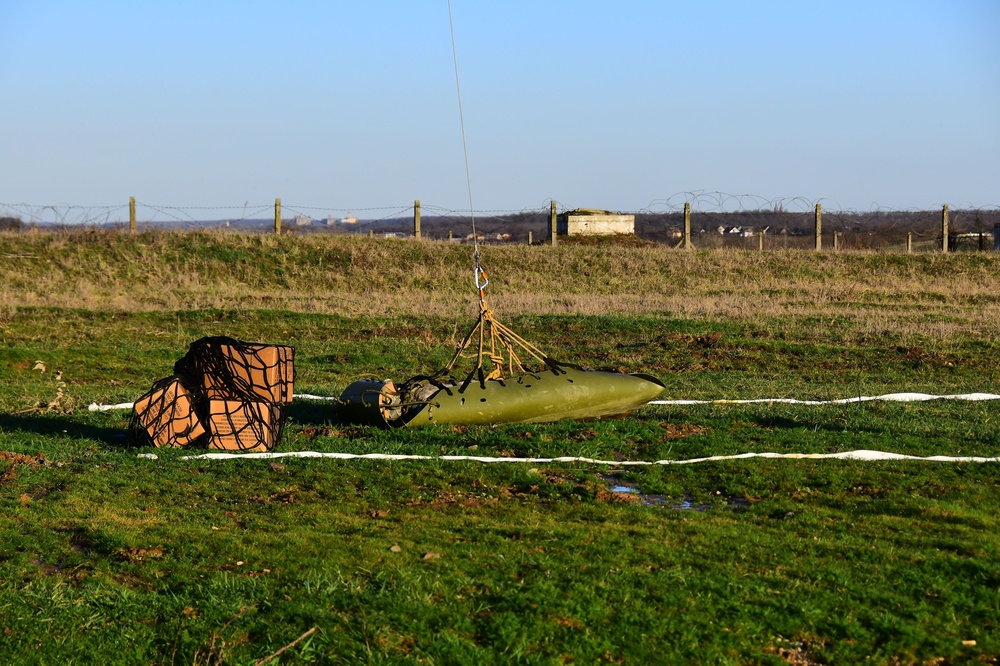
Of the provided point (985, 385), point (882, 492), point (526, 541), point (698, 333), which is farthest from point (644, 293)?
point (526, 541)

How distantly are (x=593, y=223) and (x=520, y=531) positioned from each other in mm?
34020

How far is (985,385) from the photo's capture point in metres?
14.9

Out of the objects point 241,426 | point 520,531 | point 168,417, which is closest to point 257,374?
point 241,426

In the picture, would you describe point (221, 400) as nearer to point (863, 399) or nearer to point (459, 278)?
point (863, 399)

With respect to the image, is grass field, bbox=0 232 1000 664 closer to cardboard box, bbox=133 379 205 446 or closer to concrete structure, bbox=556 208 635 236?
cardboard box, bbox=133 379 205 446

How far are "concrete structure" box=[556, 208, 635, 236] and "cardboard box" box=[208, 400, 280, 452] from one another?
30660 mm

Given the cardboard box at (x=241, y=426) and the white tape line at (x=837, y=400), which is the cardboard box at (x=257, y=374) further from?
the white tape line at (x=837, y=400)

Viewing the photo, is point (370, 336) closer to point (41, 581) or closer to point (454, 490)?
point (454, 490)

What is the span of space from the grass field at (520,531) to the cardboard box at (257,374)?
0.55m

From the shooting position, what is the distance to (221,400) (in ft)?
32.8

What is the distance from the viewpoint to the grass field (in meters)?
5.40

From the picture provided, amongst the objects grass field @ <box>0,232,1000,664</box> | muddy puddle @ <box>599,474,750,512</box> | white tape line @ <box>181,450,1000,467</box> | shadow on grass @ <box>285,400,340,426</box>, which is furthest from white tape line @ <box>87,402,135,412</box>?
muddy puddle @ <box>599,474,750,512</box>

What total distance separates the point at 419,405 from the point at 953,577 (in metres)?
5.83

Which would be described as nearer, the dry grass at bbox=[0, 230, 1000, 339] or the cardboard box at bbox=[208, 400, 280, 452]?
the cardboard box at bbox=[208, 400, 280, 452]
